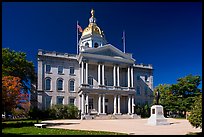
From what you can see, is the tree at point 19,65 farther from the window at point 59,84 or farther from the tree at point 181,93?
the tree at point 181,93

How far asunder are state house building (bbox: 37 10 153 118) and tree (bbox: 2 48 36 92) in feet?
6.31

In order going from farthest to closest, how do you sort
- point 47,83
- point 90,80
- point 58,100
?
point 90,80 → point 58,100 → point 47,83

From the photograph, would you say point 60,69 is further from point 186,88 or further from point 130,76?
point 186,88

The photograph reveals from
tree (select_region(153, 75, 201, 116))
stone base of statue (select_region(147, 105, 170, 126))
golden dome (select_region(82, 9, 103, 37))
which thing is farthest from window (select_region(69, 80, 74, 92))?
stone base of statue (select_region(147, 105, 170, 126))

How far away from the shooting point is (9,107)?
22.6 metres

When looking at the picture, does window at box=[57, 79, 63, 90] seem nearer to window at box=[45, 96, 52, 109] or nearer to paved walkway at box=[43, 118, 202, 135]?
window at box=[45, 96, 52, 109]

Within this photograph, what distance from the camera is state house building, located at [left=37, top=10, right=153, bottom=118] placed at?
4468cm

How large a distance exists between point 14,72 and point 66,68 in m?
9.94

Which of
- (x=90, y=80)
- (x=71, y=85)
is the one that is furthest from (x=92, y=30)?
(x=71, y=85)

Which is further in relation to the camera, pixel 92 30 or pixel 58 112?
pixel 92 30

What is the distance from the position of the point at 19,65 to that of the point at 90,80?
13929 millimetres

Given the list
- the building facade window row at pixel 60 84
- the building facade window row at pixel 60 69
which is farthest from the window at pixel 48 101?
the building facade window row at pixel 60 69

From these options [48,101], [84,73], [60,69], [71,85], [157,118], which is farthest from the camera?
[71,85]

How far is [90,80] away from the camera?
156 feet
